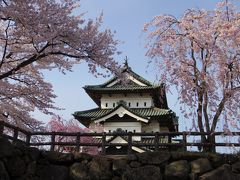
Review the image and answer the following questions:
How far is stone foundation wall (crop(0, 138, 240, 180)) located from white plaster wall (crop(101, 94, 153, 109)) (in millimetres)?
14188

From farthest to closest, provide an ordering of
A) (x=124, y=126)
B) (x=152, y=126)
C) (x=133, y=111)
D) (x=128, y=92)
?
(x=128, y=92) < (x=152, y=126) < (x=124, y=126) < (x=133, y=111)

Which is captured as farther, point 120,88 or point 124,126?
point 120,88

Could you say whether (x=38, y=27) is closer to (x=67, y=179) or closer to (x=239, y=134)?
(x=67, y=179)

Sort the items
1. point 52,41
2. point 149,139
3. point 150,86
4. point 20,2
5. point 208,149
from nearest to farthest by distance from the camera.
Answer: point 20,2
point 52,41
point 208,149
point 149,139
point 150,86

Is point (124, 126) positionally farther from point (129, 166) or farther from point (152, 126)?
point (129, 166)

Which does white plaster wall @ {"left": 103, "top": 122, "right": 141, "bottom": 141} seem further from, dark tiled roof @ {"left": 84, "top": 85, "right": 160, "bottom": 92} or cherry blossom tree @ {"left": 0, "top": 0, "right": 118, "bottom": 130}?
cherry blossom tree @ {"left": 0, "top": 0, "right": 118, "bottom": 130}

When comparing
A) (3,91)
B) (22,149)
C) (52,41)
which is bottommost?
(22,149)

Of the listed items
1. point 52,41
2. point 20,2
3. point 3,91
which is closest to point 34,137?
point 3,91

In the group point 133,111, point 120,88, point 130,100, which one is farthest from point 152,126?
point 120,88

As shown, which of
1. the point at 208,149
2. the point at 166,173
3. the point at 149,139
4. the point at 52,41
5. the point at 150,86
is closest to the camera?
the point at 52,41

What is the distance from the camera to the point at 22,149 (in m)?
10.9

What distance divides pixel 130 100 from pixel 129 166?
48.5 feet

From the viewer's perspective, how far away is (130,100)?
26109 mm

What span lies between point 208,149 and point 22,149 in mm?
6063
